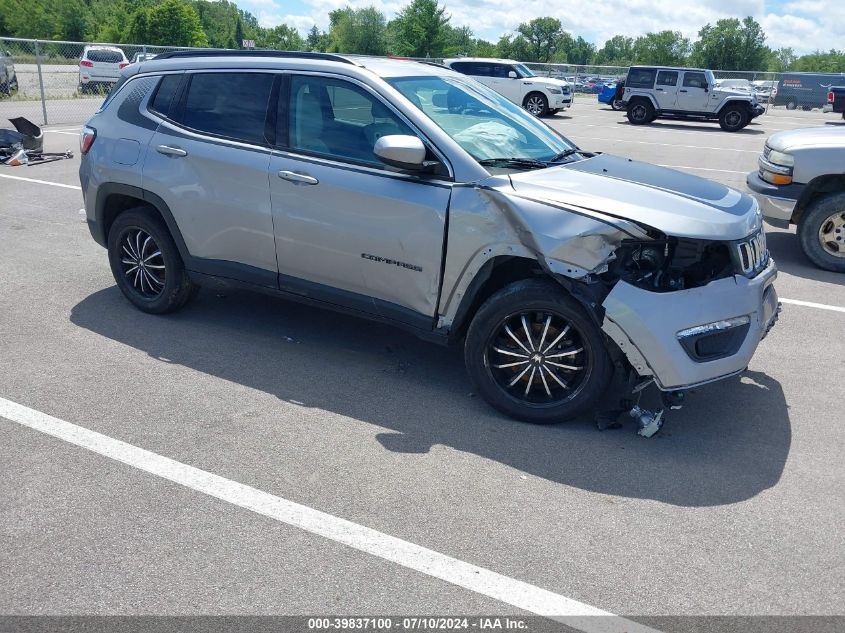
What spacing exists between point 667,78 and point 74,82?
23.5 m

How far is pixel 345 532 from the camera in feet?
11.2

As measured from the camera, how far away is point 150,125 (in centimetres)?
564

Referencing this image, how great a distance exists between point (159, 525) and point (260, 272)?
223 centimetres

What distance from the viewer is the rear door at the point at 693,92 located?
25594mm

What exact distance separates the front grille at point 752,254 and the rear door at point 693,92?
23.1 meters

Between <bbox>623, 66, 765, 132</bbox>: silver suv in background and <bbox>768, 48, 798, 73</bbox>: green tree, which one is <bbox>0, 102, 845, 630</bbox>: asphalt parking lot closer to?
<bbox>623, 66, 765, 132</bbox>: silver suv in background

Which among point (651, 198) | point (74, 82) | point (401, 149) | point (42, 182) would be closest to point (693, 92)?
point (42, 182)

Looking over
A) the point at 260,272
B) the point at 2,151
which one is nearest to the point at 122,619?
the point at 260,272

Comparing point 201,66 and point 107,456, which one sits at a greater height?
point 201,66

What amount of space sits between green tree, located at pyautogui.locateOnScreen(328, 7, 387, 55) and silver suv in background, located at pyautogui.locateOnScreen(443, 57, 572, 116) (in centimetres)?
4278

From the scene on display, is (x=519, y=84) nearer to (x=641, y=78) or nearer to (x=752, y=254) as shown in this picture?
(x=641, y=78)

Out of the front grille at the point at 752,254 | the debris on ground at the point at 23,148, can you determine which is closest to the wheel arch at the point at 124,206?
the front grille at the point at 752,254

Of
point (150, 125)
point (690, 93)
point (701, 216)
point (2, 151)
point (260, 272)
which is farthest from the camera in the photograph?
point (690, 93)

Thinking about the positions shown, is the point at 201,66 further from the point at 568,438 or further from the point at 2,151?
the point at 2,151
